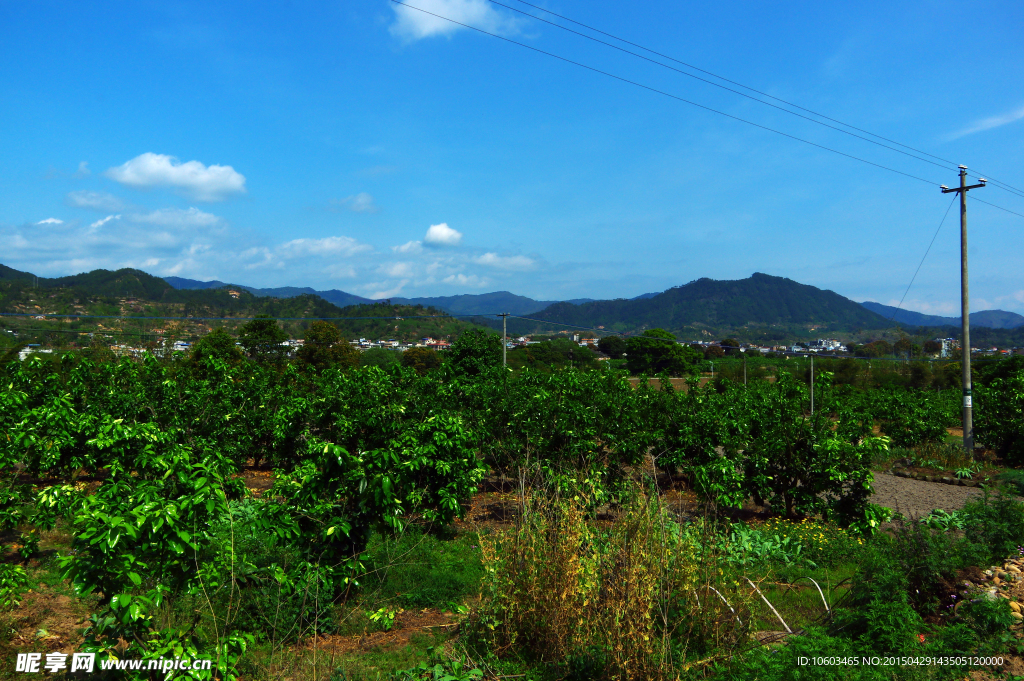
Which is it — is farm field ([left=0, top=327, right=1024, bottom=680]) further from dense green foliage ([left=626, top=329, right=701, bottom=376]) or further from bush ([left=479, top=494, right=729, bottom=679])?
dense green foliage ([left=626, top=329, right=701, bottom=376])

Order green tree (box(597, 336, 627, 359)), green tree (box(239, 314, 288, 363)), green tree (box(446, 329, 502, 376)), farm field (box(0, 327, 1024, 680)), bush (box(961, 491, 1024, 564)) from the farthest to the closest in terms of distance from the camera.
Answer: green tree (box(597, 336, 627, 359))
green tree (box(239, 314, 288, 363))
green tree (box(446, 329, 502, 376))
bush (box(961, 491, 1024, 564))
farm field (box(0, 327, 1024, 680))

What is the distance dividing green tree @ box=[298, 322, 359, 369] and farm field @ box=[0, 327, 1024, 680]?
2821cm

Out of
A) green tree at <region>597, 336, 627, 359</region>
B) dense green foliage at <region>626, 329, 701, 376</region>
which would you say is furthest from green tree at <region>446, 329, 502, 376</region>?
green tree at <region>597, 336, 627, 359</region>

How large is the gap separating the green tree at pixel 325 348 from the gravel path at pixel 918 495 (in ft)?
102

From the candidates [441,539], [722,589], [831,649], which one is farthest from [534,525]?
[441,539]

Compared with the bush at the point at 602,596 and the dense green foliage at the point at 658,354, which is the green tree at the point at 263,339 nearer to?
the bush at the point at 602,596

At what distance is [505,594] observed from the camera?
4406 millimetres

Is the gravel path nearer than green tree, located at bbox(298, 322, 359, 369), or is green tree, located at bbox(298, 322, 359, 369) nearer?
the gravel path

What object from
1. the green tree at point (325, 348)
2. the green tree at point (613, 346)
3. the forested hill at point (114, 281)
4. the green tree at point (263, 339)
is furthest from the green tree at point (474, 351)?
the forested hill at point (114, 281)

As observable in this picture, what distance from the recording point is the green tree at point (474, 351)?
53.7ft

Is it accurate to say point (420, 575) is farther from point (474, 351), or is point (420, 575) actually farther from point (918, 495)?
point (918, 495)

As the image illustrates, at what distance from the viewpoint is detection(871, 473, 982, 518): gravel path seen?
1039cm

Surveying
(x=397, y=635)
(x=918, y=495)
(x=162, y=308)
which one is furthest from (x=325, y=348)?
(x=162, y=308)

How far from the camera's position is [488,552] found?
15.5 feet
